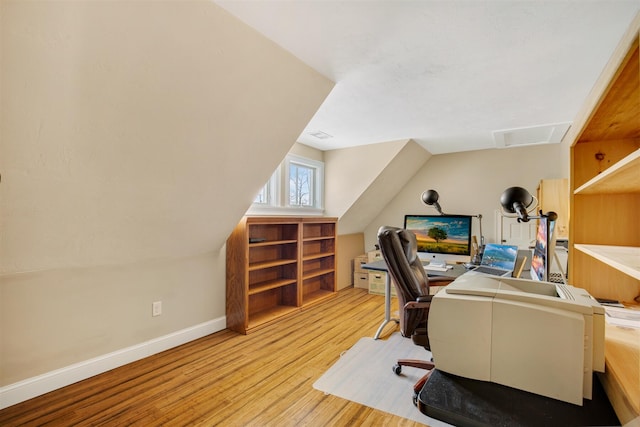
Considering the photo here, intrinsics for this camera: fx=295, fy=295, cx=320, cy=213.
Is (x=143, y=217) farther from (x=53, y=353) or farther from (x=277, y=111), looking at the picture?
(x=277, y=111)

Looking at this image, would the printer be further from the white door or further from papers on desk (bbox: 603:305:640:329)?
the white door

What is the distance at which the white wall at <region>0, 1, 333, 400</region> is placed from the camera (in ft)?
4.38

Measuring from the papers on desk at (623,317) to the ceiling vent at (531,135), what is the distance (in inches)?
108

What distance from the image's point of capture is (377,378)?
2213 mm

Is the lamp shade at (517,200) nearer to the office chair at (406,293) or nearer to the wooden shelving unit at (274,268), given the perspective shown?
the office chair at (406,293)

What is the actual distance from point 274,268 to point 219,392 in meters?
1.85

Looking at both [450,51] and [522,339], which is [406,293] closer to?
[522,339]

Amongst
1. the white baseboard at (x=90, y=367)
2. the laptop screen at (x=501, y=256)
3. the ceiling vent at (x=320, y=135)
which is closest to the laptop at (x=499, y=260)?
the laptop screen at (x=501, y=256)

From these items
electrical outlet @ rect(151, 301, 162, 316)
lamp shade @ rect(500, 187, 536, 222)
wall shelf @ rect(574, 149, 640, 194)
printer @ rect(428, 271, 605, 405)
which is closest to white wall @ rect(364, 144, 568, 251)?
lamp shade @ rect(500, 187, 536, 222)

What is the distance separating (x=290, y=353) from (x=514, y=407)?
2.11 metres

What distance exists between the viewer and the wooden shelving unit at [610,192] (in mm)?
1004

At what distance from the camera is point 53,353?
6.76ft

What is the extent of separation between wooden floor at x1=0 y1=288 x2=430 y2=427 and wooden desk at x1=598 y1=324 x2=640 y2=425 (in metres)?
1.20

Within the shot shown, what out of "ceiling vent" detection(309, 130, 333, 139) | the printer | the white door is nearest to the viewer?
the printer
